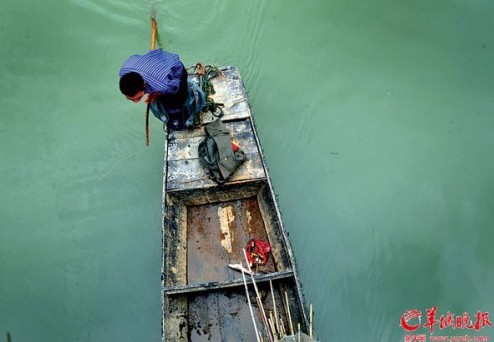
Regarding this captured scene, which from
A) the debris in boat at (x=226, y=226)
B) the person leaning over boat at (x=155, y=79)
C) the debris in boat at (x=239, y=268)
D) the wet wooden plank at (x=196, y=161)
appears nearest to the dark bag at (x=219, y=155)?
the wet wooden plank at (x=196, y=161)

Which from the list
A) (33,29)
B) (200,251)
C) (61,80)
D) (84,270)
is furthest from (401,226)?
(33,29)

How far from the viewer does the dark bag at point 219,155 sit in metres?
4.74

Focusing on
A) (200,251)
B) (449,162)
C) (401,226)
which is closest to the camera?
(200,251)

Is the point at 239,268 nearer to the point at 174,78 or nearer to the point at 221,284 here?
the point at 221,284

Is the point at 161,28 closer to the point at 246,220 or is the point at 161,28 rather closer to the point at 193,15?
the point at 193,15

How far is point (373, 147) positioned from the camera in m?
5.96

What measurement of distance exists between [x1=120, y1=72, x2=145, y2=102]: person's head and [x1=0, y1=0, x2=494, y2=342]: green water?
2201mm

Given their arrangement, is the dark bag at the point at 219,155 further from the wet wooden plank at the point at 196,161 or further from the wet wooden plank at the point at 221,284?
the wet wooden plank at the point at 221,284

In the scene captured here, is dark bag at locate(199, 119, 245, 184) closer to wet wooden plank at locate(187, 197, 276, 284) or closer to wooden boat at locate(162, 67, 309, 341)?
wooden boat at locate(162, 67, 309, 341)

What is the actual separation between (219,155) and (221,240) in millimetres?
1118

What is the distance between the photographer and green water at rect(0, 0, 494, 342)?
202 inches

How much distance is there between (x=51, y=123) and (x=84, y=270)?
242cm

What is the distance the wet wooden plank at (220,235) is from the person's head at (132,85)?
6.41 feet

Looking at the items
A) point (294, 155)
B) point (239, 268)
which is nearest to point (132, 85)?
point (239, 268)
